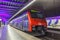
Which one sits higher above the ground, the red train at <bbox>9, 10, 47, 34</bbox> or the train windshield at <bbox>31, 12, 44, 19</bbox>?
the train windshield at <bbox>31, 12, 44, 19</bbox>

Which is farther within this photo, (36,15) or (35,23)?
(36,15)

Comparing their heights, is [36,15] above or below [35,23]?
above

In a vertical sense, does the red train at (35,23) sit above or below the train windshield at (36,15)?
below

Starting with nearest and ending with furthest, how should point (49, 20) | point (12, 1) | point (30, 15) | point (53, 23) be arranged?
point (30, 15)
point (12, 1)
point (53, 23)
point (49, 20)

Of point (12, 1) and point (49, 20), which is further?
point (49, 20)

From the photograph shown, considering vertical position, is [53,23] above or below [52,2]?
below

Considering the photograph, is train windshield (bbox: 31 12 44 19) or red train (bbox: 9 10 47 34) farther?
train windshield (bbox: 31 12 44 19)

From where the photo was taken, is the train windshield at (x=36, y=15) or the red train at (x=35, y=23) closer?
the red train at (x=35, y=23)

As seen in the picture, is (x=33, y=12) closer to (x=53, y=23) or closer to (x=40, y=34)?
(x=40, y=34)

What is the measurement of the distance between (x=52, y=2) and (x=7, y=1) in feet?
35.5

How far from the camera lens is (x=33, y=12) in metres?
13.6

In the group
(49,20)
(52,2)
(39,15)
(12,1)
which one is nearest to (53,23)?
(49,20)

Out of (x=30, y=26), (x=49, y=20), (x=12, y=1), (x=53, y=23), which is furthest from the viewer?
(x=49, y=20)

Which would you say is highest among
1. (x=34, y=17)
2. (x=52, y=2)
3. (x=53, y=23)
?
(x=52, y=2)
